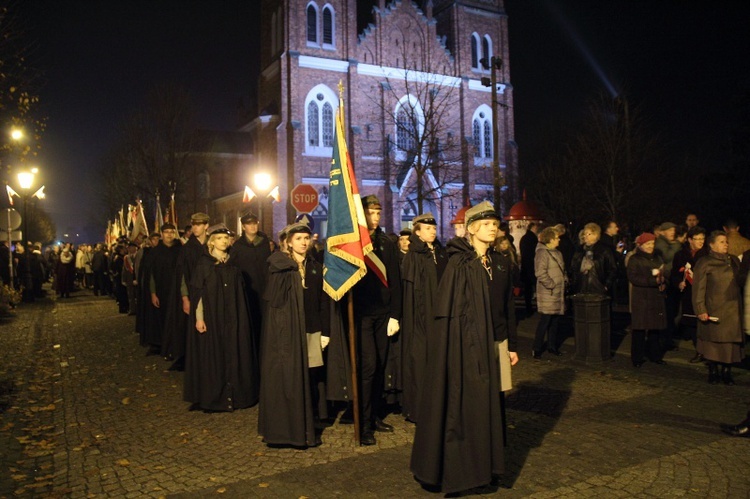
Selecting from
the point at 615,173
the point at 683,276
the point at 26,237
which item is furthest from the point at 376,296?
the point at 615,173

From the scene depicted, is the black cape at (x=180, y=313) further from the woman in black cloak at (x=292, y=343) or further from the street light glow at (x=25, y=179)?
the street light glow at (x=25, y=179)

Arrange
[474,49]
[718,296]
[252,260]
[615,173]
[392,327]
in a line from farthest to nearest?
1. [474,49]
2. [615,173]
3. [252,260]
4. [718,296]
5. [392,327]

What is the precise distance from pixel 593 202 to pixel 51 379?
2955cm

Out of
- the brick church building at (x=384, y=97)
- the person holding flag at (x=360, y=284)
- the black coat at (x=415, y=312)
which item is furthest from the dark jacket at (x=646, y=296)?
the brick church building at (x=384, y=97)

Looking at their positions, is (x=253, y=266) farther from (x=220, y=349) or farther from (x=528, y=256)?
(x=528, y=256)

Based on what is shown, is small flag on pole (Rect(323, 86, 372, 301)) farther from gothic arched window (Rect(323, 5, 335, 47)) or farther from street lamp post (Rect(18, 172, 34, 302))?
gothic arched window (Rect(323, 5, 335, 47))

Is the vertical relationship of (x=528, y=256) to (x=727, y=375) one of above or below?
above

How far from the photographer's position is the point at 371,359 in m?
6.04

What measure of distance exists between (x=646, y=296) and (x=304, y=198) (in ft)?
30.3

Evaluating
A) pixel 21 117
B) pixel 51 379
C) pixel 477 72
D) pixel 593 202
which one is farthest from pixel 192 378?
pixel 477 72

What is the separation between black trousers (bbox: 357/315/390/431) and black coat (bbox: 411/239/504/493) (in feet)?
4.57

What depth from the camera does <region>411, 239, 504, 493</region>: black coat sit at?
4.42 meters

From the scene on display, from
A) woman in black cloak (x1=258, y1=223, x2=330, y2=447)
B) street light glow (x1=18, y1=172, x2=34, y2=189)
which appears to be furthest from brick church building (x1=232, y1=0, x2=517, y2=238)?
woman in black cloak (x1=258, y1=223, x2=330, y2=447)

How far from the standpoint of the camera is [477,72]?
45000 millimetres
